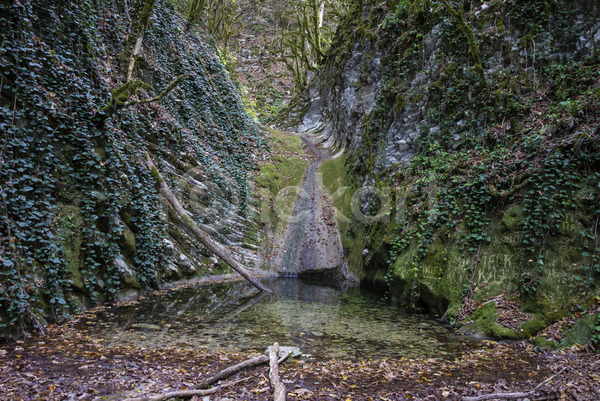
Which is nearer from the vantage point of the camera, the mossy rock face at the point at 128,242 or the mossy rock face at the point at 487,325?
the mossy rock face at the point at 487,325

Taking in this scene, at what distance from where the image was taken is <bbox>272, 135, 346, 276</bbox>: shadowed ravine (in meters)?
12.9

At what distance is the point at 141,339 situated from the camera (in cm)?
527

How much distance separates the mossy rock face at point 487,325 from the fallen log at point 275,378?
13.2 feet

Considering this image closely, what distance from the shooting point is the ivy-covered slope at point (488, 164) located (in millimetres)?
6031

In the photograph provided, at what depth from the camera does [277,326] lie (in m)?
6.56

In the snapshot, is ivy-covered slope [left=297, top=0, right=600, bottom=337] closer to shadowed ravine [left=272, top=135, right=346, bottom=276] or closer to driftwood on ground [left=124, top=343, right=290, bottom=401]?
shadowed ravine [left=272, top=135, right=346, bottom=276]

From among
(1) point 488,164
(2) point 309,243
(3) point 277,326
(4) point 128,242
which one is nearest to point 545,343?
(1) point 488,164

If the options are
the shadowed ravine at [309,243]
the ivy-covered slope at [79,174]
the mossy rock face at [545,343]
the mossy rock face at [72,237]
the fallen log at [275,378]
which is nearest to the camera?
the fallen log at [275,378]

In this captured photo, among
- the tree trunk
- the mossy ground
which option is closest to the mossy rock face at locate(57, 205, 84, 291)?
the tree trunk

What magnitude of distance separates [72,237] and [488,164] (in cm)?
927

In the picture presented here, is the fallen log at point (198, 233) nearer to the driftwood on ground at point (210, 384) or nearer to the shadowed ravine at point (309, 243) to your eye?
the shadowed ravine at point (309, 243)

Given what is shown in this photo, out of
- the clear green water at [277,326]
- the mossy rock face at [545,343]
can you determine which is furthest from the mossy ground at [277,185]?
the mossy rock face at [545,343]

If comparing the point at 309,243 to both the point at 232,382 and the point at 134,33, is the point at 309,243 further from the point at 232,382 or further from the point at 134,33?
the point at 232,382

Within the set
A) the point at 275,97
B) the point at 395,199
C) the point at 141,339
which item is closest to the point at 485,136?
the point at 395,199
